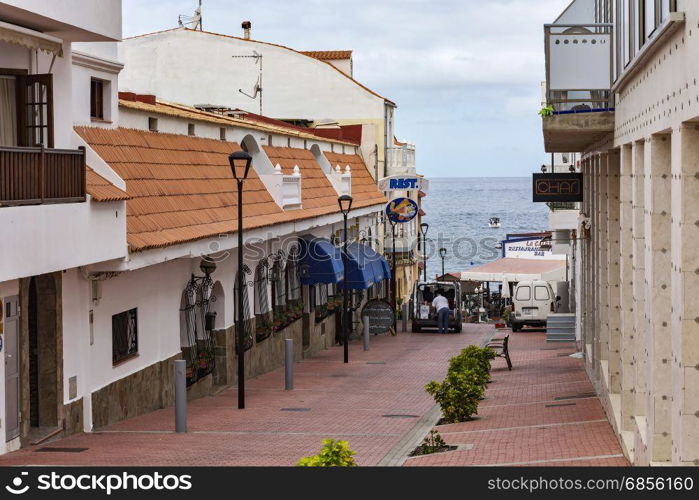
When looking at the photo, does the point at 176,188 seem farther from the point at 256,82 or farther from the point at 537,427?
the point at 256,82

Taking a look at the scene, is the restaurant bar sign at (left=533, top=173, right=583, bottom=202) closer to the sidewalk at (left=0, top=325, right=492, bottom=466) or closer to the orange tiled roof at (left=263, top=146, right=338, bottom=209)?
the sidewalk at (left=0, top=325, right=492, bottom=466)

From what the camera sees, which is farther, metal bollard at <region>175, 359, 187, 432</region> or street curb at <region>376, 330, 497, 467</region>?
metal bollard at <region>175, 359, 187, 432</region>

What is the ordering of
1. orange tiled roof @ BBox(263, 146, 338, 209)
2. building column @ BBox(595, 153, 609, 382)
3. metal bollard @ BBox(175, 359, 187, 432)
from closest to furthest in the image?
metal bollard @ BBox(175, 359, 187, 432), building column @ BBox(595, 153, 609, 382), orange tiled roof @ BBox(263, 146, 338, 209)

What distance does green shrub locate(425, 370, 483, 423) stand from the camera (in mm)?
19250

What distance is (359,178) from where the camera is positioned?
150ft

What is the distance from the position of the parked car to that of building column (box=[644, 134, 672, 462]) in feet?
104

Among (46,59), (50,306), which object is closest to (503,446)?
(50,306)

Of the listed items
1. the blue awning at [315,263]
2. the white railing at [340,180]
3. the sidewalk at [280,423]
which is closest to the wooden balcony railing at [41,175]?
the sidewalk at [280,423]

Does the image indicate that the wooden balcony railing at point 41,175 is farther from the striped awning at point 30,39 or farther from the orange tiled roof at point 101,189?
the striped awning at point 30,39

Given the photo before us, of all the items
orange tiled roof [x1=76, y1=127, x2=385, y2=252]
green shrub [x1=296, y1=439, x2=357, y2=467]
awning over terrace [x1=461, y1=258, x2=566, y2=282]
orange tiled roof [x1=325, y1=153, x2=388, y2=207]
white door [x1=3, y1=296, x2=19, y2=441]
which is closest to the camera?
green shrub [x1=296, y1=439, x2=357, y2=467]

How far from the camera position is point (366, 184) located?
4641 cm

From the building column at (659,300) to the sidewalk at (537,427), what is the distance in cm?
255

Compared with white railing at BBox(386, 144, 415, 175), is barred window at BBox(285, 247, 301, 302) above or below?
below

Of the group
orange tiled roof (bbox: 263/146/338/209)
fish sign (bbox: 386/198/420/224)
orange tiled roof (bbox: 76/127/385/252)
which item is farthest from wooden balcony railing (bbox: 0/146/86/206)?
fish sign (bbox: 386/198/420/224)
